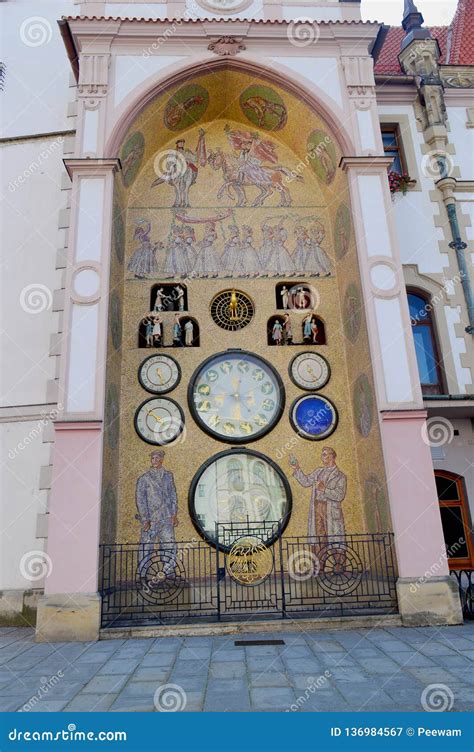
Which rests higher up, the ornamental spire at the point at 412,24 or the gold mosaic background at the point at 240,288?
the ornamental spire at the point at 412,24

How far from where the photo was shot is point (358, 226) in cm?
973

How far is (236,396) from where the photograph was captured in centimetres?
1042

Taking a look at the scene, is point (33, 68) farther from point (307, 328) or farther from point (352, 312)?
point (352, 312)

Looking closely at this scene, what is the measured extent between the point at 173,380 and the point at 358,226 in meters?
4.41

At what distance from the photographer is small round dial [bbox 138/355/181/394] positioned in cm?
1039

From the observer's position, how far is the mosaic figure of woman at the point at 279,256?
11.4m

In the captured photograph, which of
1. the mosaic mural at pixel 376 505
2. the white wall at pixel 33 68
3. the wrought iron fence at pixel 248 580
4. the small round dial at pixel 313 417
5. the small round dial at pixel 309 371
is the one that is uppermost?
the white wall at pixel 33 68

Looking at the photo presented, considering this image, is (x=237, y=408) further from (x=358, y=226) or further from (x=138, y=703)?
(x=138, y=703)

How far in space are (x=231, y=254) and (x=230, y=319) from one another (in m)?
1.47

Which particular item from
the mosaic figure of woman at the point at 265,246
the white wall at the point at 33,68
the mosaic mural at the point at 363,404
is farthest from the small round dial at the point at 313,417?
the white wall at the point at 33,68

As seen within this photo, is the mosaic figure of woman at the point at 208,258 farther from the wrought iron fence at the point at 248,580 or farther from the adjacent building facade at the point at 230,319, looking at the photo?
the wrought iron fence at the point at 248,580

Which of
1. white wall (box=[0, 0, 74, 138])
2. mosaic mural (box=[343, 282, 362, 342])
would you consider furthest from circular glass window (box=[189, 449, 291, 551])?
white wall (box=[0, 0, 74, 138])

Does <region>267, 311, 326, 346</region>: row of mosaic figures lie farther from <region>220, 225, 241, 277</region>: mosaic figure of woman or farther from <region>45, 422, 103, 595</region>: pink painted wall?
<region>45, 422, 103, 595</region>: pink painted wall

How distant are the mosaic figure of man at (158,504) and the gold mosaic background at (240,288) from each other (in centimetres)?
12
